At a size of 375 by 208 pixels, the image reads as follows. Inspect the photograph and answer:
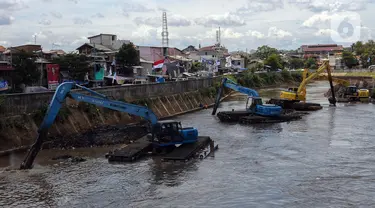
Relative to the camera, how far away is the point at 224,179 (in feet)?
71.1

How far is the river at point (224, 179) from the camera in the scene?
61.0 ft

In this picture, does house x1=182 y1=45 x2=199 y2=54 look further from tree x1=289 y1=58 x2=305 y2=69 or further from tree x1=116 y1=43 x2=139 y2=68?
tree x1=116 y1=43 x2=139 y2=68

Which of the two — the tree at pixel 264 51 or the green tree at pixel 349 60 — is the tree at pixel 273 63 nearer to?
the green tree at pixel 349 60

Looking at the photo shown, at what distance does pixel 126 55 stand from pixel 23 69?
21.1 meters

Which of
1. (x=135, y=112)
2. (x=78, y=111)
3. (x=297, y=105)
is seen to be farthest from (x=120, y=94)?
(x=297, y=105)

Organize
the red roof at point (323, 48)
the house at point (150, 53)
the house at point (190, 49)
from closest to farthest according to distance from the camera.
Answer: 1. the house at point (150, 53)
2. the house at point (190, 49)
3. the red roof at point (323, 48)

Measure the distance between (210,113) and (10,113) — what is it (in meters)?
23.8

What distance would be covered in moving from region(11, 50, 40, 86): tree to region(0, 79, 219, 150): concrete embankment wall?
1058cm

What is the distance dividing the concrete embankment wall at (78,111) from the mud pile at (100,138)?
138 cm

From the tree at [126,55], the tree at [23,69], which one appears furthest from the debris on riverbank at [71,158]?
the tree at [126,55]

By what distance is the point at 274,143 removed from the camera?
30938 mm

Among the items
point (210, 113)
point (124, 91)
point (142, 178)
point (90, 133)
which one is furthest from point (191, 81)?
point (142, 178)

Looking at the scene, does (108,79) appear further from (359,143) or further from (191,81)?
(359,143)

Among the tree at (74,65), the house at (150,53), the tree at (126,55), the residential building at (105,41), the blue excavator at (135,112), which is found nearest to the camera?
the blue excavator at (135,112)
